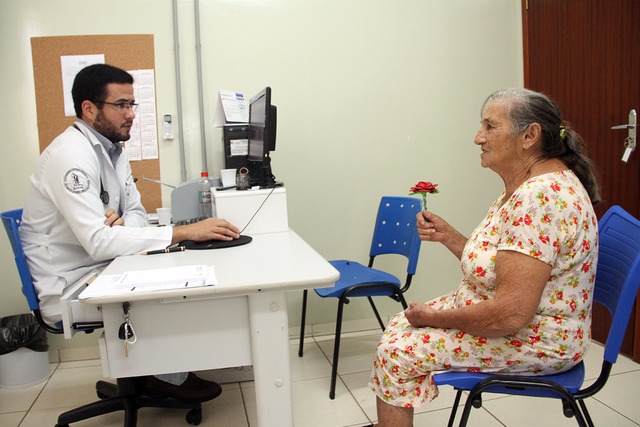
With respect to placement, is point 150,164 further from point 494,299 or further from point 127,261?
point 494,299

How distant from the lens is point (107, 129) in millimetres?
2119

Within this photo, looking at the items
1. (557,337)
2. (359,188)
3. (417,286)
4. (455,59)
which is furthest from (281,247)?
(455,59)

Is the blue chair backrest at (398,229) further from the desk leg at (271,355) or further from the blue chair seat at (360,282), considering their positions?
the desk leg at (271,355)

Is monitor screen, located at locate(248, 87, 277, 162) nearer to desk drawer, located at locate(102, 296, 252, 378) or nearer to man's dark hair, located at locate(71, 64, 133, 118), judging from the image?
man's dark hair, located at locate(71, 64, 133, 118)

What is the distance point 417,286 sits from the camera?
3238mm

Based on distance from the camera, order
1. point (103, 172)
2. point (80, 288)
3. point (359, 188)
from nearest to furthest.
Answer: point (80, 288) < point (103, 172) < point (359, 188)

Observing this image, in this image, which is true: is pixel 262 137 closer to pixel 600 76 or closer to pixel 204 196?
pixel 204 196

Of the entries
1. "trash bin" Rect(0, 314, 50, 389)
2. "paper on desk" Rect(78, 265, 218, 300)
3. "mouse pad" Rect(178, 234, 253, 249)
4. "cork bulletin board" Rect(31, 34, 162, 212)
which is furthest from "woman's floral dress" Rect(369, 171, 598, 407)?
"cork bulletin board" Rect(31, 34, 162, 212)

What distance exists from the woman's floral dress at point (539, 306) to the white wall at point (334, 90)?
Result: 1.60m

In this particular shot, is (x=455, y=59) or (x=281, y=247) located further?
(x=455, y=59)

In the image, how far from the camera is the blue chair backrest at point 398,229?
8.25 feet

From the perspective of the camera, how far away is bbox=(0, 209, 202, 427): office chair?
1.82 metres

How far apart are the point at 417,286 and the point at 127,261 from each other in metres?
2.02

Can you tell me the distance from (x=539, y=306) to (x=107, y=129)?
1809 mm
